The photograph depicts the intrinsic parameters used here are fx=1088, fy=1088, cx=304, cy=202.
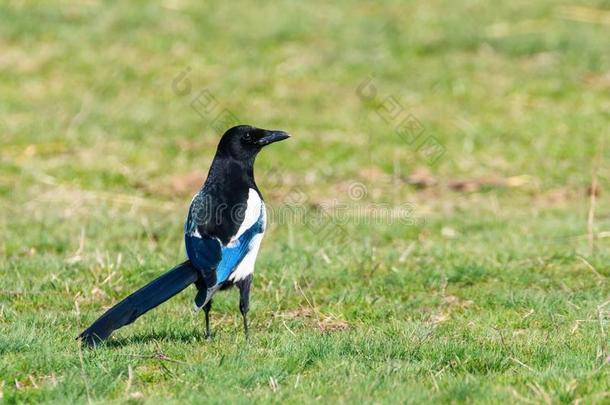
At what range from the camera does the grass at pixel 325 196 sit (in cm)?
531

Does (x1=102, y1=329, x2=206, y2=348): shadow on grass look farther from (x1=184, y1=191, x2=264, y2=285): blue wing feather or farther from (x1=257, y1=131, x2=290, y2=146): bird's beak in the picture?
(x1=257, y1=131, x2=290, y2=146): bird's beak

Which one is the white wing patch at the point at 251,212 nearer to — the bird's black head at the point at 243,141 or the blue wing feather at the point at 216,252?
the blue wing feather at the point at 216,252

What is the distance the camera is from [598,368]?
5.12 metres

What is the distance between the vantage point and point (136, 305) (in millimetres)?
5742

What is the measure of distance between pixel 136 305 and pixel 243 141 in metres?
1.70

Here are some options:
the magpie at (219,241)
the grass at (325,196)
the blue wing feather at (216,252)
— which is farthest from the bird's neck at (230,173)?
the grass at (325,196)

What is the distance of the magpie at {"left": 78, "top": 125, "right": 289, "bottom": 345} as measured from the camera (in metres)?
5.76

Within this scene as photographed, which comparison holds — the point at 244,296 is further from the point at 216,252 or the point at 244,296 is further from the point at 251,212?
the point at 251,212

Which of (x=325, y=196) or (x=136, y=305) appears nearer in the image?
(x=136, y=305)

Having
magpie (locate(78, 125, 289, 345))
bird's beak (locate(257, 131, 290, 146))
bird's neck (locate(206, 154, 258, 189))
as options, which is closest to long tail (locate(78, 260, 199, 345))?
magpie (locate(78, 125, 289, 345))

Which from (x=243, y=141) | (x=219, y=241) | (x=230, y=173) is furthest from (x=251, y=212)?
(x=243, y=141)

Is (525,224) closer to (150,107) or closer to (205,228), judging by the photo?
(205,228)

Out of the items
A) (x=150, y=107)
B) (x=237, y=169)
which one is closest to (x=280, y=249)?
(x=237, y=169)

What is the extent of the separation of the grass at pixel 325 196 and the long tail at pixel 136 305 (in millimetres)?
136
